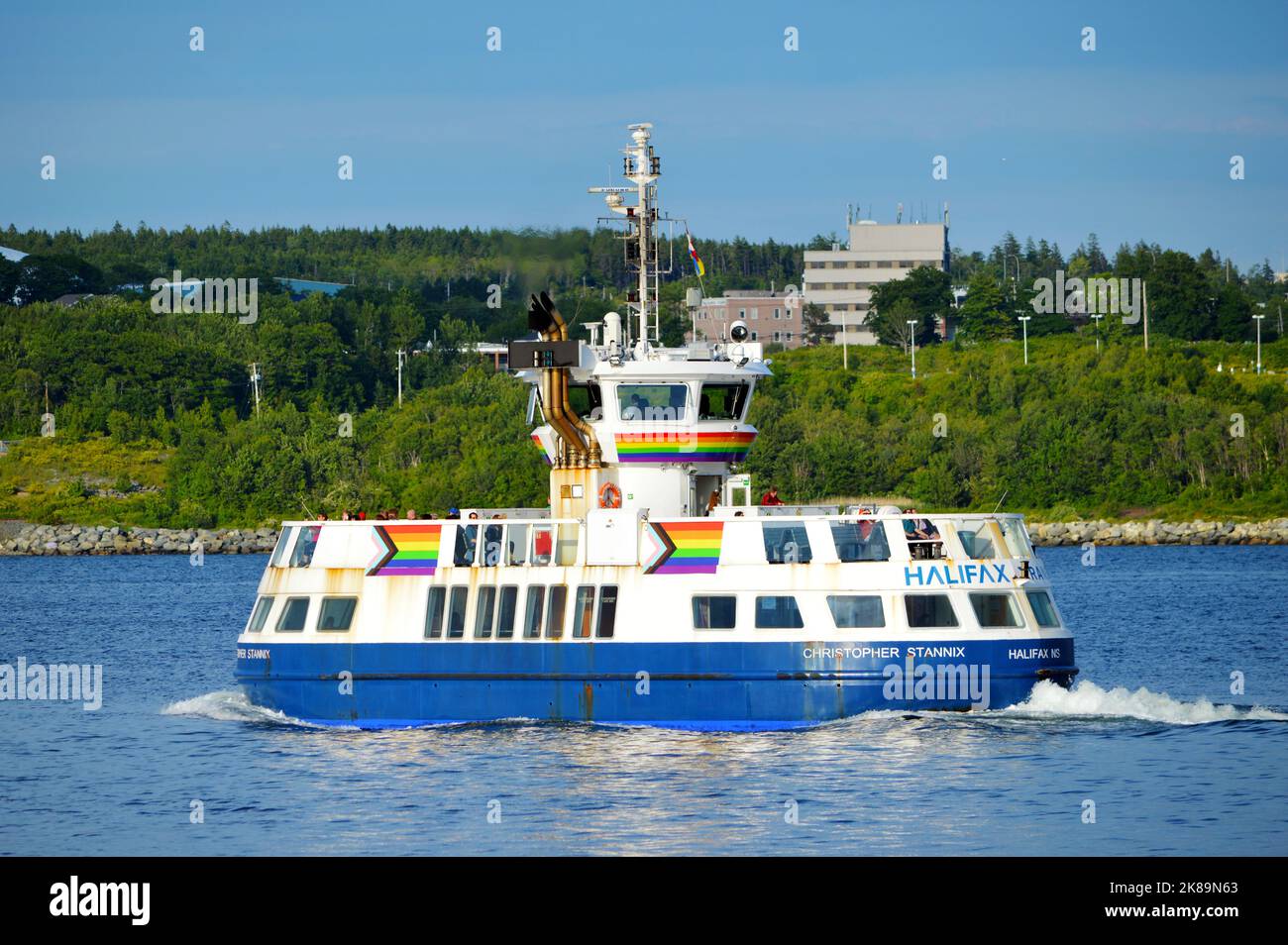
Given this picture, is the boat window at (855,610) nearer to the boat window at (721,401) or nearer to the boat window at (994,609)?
the boat window at (994,609)

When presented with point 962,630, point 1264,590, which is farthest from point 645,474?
point 1264,590

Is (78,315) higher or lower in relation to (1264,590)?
higher

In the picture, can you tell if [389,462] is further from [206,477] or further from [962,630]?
[962,630]

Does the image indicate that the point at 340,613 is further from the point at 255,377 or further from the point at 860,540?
the point at 255,377

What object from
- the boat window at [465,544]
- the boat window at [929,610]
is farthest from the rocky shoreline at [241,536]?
the boat window at [929,610]

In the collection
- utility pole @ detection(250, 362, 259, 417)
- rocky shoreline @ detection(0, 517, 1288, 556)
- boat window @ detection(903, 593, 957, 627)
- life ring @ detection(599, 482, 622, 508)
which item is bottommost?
rocky shoreline @ detection(0, 517, 1288, 556)

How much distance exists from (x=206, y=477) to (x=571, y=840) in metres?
99.2

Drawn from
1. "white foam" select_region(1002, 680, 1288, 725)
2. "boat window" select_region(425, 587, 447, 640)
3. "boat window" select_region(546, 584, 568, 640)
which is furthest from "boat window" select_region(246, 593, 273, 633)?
"white foam" select_region(1002, 680, 1288, 725)

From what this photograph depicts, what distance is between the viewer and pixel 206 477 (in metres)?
120

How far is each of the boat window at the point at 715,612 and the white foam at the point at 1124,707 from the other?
4.56m

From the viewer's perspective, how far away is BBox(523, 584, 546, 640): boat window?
1220 inches

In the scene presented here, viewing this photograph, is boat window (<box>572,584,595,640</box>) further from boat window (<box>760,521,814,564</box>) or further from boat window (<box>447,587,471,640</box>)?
boat window (<box>760,521,814,564</box>)

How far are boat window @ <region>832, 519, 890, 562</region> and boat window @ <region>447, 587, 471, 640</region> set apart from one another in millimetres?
6365

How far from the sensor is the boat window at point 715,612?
98.6 feet
